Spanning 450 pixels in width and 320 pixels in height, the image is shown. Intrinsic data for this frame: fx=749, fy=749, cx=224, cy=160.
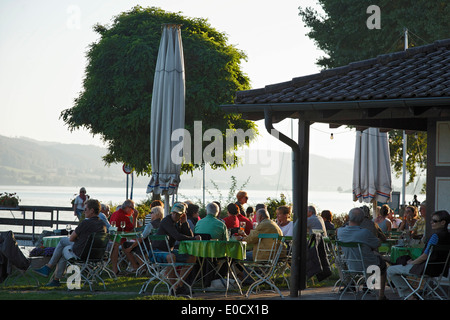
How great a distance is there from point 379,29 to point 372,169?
562 inches

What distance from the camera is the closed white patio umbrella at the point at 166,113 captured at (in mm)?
14547

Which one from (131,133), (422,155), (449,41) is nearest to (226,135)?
(131,133)

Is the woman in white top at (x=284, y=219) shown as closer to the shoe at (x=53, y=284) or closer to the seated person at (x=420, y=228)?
the seated person at (x=420, y=228)

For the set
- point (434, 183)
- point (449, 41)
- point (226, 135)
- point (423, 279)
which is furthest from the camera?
point (226, 135)

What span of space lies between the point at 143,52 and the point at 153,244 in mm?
18853

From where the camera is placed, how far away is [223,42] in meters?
33.3

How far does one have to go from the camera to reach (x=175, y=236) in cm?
1130

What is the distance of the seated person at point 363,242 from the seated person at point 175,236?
2.22 meters

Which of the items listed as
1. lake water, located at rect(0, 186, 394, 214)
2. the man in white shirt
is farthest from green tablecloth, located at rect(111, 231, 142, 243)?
lake water, located at rect(0, 186, 394, 214)

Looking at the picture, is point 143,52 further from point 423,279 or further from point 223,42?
point 423,279

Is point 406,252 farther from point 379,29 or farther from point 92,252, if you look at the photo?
point 379,29

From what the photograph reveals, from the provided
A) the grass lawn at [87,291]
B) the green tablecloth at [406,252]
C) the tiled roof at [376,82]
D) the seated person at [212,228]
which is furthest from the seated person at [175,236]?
the green tablecloth at [406,252]

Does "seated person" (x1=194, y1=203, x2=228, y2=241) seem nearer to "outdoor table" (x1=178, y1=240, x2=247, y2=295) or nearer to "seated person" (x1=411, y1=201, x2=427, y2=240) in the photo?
"outdoor table" (x1=178, y1=240, x2=247, y2=295)
